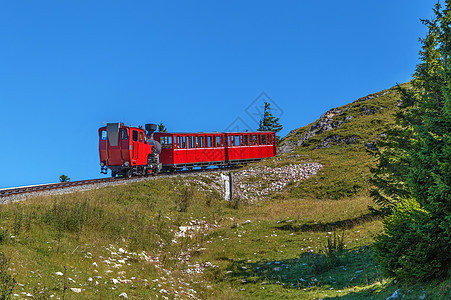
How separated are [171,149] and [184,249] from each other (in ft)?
60.5

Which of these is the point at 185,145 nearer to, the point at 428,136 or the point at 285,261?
the point at 285,261

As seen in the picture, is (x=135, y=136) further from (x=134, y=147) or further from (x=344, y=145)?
(x=344, y=145)

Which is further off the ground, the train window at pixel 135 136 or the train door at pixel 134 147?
the train window at pixel 135 136

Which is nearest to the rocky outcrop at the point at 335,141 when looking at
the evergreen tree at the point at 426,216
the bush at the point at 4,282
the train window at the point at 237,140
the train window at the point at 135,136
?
the train window at the point at 237,140

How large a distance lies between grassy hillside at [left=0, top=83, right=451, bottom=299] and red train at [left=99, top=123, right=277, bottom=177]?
3385mm

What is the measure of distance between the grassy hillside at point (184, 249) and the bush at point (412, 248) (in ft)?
1.24

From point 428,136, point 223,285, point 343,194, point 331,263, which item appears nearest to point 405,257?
point 428,136

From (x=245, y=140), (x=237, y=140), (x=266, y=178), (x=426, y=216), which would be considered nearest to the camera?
(x=426, y=216)

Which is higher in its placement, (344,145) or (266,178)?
(344,145)

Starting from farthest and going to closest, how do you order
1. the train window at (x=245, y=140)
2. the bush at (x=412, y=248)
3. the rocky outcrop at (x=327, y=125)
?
1. the rocky outcrop at (x=327, y=125)
2. the train window at (x=245, y=140)
3. the bush at (x=412, y=248)

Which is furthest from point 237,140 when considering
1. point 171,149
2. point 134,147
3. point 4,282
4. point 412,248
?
point 4,282

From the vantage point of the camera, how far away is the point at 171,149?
114ft

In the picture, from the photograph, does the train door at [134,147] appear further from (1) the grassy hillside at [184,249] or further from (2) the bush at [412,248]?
(2) the bush at [412,248]

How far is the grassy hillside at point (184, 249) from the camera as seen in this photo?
10586mm
